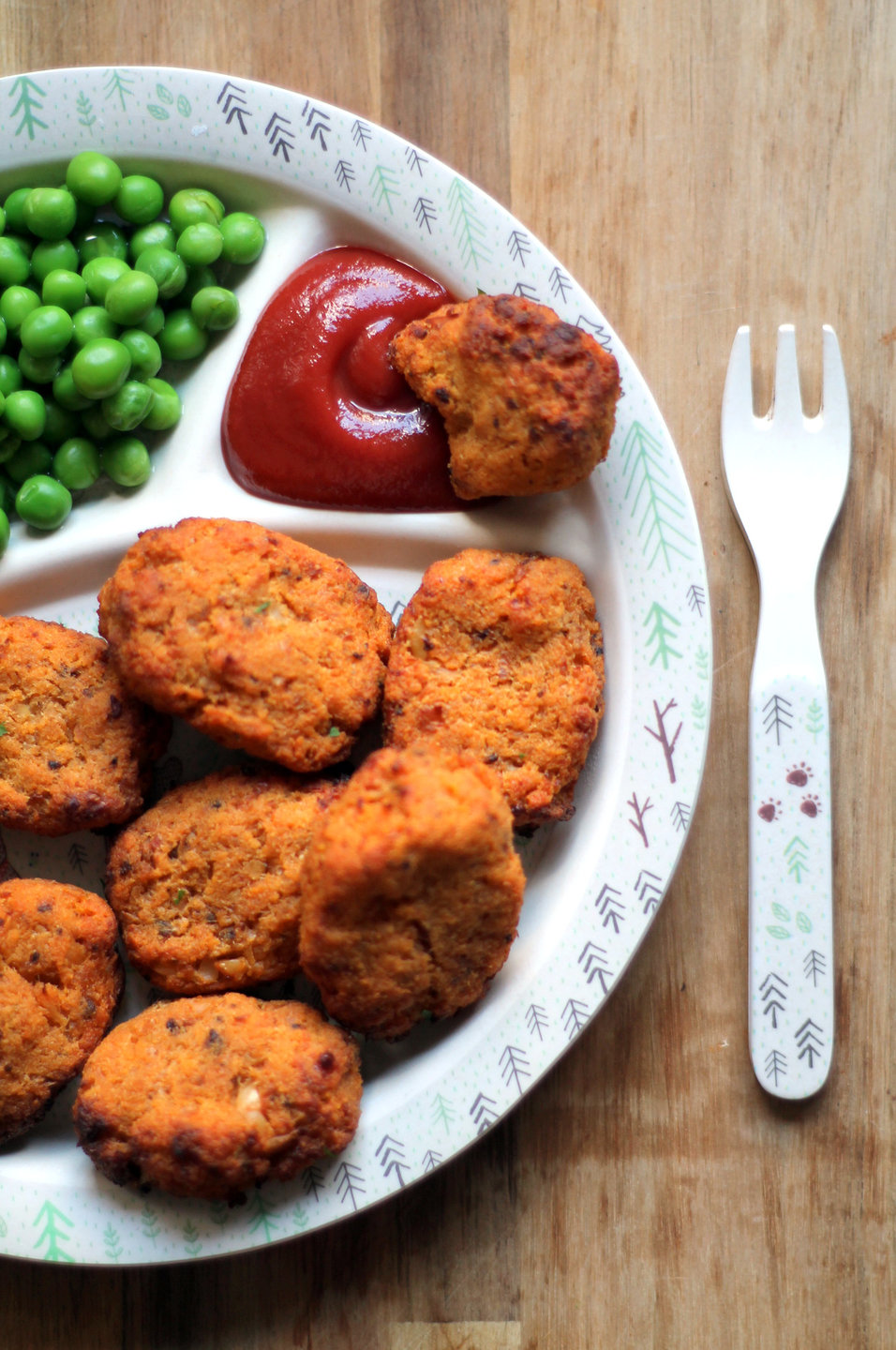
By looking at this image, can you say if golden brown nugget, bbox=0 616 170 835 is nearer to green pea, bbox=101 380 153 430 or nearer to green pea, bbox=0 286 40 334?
green pea, bbox=101 380 153 430

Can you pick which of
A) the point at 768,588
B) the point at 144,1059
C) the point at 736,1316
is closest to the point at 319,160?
the point at 768,588

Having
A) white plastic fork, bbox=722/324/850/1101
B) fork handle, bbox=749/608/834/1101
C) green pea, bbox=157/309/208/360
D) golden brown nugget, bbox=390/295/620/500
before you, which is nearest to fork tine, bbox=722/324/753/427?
white plastic fork, bbox=722/324/850/1101

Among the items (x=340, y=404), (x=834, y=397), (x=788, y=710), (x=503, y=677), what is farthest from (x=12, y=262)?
(x=788, y=710)

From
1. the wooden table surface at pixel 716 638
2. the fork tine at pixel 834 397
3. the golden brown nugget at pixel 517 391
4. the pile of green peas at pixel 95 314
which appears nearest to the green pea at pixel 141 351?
the pile of green peas at pixel 95 314

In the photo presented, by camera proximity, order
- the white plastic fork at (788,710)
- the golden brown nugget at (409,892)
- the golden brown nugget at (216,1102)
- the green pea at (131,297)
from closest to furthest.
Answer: the golden brown nugget at (409,892), the golden brown nugget at (216,1102), the green pea at (131,297), the white plastic fork at (788,710)

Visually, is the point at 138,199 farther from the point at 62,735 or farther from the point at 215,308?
the point at 62,735

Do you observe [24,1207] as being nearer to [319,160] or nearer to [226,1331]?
[226,1331]

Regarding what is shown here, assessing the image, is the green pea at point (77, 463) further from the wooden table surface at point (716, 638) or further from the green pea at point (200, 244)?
the wooden table surface at point (716, 638)
